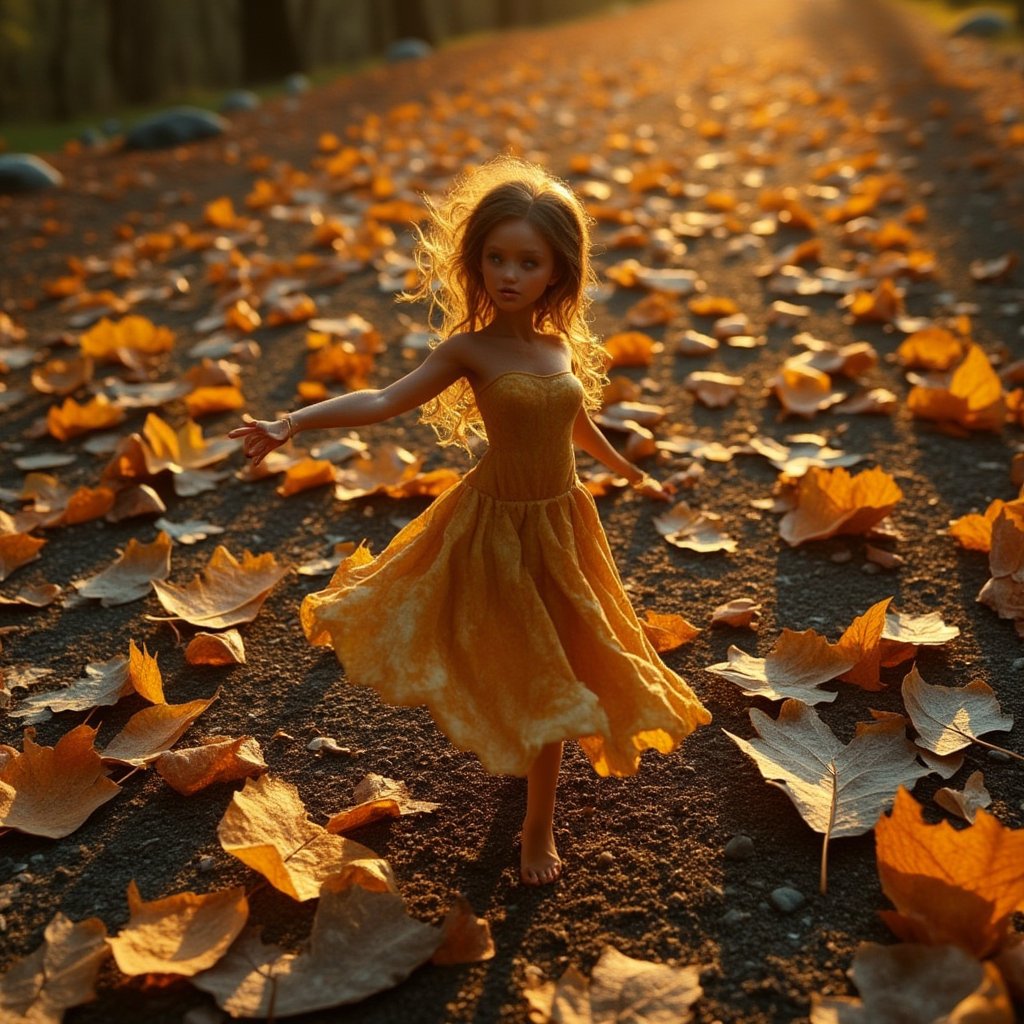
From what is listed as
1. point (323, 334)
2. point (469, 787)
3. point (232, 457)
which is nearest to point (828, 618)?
point (469, 787)

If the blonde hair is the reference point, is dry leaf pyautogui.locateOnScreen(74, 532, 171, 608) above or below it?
below

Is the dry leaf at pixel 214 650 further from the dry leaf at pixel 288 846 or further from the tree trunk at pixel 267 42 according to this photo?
the tree trunk at pixel 267 42

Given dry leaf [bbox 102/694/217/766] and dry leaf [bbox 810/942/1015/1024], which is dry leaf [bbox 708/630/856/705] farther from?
dry leaf [bbox 102/694/217/766]

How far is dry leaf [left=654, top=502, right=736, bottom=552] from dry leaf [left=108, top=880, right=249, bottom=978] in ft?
5.08

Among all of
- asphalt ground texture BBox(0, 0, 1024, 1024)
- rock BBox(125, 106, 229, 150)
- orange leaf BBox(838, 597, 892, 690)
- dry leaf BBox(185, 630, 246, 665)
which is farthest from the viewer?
rock BBox(125, 106, 229, 150)

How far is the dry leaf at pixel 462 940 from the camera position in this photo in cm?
158

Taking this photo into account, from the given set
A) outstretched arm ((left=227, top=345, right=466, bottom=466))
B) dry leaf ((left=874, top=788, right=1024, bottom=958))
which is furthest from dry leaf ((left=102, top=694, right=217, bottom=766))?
dry leaf ((left=874, top=788, right=1024, bottom=958))

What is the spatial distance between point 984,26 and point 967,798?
745 inches

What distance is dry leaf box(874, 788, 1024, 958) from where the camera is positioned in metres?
1.42

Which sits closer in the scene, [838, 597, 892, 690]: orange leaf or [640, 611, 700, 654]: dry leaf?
[838, 597, 892, 690]: orange leaf

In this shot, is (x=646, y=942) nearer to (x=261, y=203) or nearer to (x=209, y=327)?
(x=209, y=327)

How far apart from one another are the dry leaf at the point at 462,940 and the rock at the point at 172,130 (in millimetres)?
9436

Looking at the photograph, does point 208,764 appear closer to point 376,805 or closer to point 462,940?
point 376,805

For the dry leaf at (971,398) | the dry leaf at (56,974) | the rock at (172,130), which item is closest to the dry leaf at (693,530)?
the dry leaf at (971,398)
